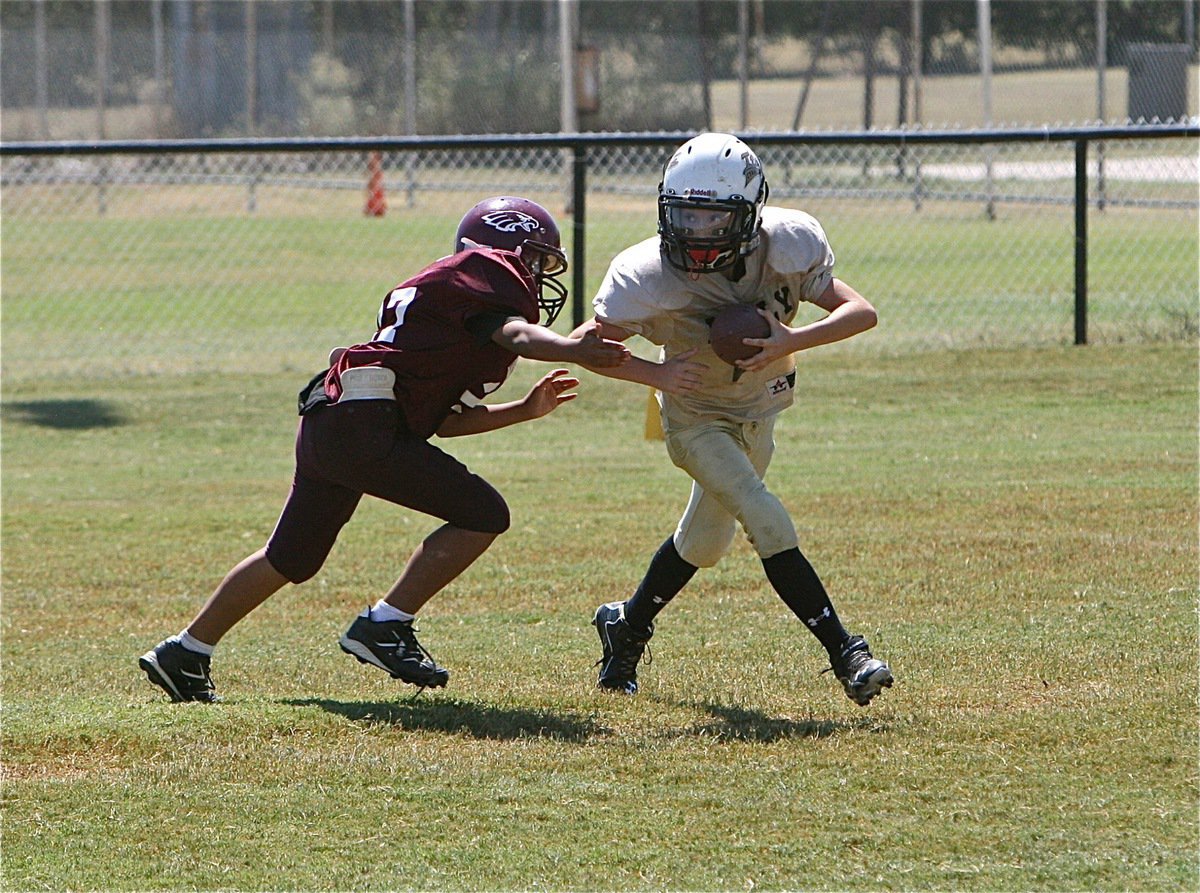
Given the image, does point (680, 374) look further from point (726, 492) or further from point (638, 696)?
point (638, 696)

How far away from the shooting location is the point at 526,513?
9.05 meters

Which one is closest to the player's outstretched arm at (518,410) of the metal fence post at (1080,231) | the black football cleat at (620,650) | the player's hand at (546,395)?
the player's hand at (546,395)

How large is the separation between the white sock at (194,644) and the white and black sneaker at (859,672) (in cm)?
202

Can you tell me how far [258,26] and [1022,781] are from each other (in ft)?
86.9

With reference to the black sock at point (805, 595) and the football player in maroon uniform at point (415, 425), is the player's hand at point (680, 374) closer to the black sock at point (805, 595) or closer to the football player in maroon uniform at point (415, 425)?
the football player in maroon uniform at point (415, 425)

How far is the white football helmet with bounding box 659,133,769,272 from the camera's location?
5176 millimetres

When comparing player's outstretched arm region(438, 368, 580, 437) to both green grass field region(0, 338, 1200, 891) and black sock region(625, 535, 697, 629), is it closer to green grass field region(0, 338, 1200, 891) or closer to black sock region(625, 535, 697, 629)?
black sock region(625, 535, 697, 629)

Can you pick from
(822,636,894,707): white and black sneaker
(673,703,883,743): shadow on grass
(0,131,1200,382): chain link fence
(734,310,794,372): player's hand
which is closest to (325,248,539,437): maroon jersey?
(734,310,794,372): player's hand

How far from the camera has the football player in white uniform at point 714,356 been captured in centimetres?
521

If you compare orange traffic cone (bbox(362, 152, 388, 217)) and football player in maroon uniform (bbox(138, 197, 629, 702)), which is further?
orange traffic cone (bbox(362, 152, 388, 217))

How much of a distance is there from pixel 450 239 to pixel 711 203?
49.3 ft

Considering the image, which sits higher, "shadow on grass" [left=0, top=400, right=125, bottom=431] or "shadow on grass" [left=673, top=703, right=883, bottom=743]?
"shadow on grass" [left=673, top=703, right=883, bottom=743]

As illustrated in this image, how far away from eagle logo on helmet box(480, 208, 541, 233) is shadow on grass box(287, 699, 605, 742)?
1.50 m

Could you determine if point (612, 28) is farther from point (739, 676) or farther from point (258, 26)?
point (739, 676)
